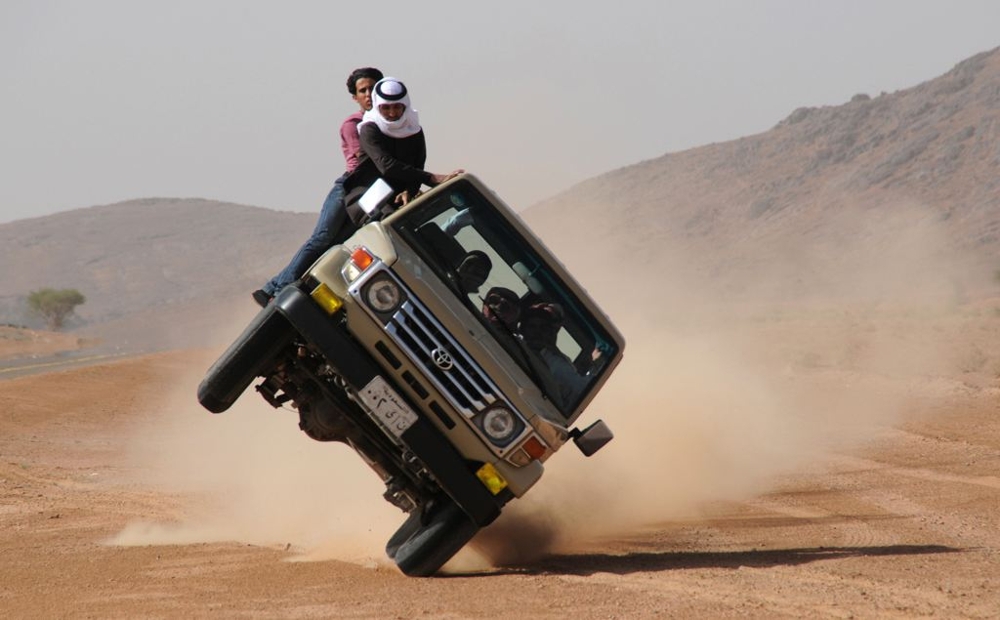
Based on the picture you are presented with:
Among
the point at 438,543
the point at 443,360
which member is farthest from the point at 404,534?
the point at 443,360

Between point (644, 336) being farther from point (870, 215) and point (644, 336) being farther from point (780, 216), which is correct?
point (780, 216)

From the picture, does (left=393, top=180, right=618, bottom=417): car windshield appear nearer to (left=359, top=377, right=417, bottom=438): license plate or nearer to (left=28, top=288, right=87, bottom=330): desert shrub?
(left=359, top=377, right=417, bottom=438): license plate

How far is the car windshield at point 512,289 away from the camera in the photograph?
8.09 metres

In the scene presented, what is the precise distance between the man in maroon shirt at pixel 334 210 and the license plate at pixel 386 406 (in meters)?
1.34

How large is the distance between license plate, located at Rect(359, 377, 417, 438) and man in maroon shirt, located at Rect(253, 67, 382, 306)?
4.41ft

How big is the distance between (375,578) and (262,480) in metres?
4.81

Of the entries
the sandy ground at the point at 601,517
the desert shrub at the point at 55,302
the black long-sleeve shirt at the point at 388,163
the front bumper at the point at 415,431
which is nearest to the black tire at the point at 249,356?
the front bumper at the point at 415,431

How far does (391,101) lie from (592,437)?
2569 millimetres

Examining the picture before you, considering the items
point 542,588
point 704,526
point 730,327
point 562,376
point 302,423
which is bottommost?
point 730,327

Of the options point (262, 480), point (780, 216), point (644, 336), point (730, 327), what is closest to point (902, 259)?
point (780, 216)

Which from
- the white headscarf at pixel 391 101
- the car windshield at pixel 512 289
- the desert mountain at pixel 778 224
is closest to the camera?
the car windshield at pixel 512 289

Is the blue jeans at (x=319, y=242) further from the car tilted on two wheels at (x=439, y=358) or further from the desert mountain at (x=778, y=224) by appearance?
the desert mountain at (x=778, y=224)

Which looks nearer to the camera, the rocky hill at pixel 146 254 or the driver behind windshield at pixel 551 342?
the driver behind windshield at pixel 551 342

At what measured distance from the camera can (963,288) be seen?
53.1m
